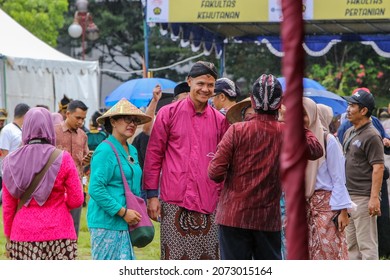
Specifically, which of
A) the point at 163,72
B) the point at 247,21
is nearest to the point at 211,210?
the point at 247,21

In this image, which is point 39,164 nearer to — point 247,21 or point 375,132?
point 375,132

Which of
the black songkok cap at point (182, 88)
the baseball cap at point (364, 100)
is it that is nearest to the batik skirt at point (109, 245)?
the black songkok cap at point (182, 88)

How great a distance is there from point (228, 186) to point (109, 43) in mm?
41703

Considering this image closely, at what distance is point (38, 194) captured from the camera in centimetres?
586

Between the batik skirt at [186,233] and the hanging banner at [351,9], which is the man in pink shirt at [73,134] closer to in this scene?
the batik skirt at [186,233]

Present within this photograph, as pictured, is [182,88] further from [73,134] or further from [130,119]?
[73,134]

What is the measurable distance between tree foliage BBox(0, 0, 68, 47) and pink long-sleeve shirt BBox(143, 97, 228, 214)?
2904cm

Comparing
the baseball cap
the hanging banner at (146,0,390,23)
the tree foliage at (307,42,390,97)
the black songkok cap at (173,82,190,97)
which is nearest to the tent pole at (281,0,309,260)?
the black songkok cap at (173,82,190,97)

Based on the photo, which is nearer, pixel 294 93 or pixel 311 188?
pixel 294 93

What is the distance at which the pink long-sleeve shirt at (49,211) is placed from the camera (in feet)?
19.4

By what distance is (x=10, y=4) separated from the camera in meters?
34.3

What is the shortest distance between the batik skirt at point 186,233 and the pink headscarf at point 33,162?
794 mm

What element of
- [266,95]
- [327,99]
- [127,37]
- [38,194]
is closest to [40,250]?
[38,194]

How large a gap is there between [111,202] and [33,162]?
1.91 ft
